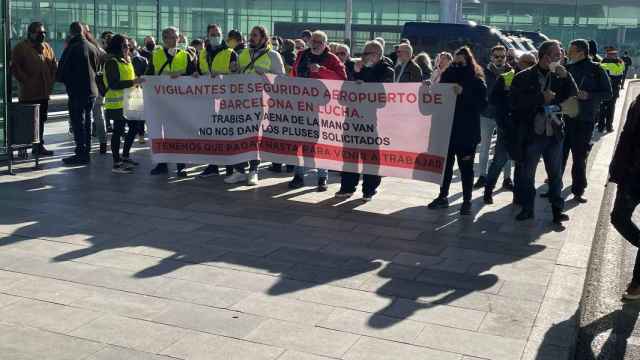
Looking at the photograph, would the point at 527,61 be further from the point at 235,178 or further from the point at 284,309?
the point at 284,309

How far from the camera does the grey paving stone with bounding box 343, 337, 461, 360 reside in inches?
181

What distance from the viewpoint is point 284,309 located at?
17.5 feet

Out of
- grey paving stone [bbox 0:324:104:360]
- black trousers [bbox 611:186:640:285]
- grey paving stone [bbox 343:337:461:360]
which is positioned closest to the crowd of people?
black trousers [bbox 611:186:640:285]

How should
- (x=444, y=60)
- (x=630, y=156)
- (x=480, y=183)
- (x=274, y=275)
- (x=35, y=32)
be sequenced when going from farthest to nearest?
(x=35, y=32)
(x=480, y=183)
(x=444, y=60)
(x=274, y=275)
(x=630, y=156)

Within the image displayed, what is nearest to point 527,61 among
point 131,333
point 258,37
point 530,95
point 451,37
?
point 530,95

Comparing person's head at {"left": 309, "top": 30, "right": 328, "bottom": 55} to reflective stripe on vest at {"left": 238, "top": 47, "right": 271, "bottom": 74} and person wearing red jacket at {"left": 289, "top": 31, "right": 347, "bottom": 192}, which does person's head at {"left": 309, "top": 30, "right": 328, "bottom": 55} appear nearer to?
person wearing red jacket at {"left": 289, "top": 31, "right": 347, "bottom": 192}

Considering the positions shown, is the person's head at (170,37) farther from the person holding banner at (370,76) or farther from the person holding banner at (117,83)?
the person holding banner at (370,76)

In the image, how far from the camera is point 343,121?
29.8ft

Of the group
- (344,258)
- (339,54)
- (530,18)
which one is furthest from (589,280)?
(530,18)

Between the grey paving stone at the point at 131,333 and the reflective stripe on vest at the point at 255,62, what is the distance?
5.24 metres

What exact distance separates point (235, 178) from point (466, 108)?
3.08m

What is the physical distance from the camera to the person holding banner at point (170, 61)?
33.8 ft

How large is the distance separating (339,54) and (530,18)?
51304mm

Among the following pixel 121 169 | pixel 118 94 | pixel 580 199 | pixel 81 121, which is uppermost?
pixel 118 94
